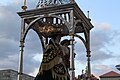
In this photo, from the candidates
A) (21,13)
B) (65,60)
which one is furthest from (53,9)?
(65,60)

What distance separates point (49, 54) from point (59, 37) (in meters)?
1.08

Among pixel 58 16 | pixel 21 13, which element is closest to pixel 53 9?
pixel 58 16

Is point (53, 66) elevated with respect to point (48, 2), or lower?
lower

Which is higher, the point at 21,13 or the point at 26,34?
the point at 21,13

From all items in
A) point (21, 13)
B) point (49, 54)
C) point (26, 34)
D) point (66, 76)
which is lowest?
point (66, 76)

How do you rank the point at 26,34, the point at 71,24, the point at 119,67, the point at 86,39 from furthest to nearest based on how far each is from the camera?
the point at 119,67 < the point at 86,39 < the point at 26,34 < the point at 71,24

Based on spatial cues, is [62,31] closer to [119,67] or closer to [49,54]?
[49,54]

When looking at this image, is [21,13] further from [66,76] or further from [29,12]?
[66,76]

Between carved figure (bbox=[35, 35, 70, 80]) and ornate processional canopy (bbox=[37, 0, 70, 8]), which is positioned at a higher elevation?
ornate processional canopy (bbox=[37, 0, 70, 8])

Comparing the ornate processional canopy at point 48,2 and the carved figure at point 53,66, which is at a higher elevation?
the ornate processional canopy at point 48,2

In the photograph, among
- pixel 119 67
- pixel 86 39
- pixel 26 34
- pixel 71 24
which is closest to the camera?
pixel 71 24

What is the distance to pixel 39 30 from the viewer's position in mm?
13359

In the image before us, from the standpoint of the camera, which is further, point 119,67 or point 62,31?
point 119,67

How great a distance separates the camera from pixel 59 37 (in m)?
12.6
